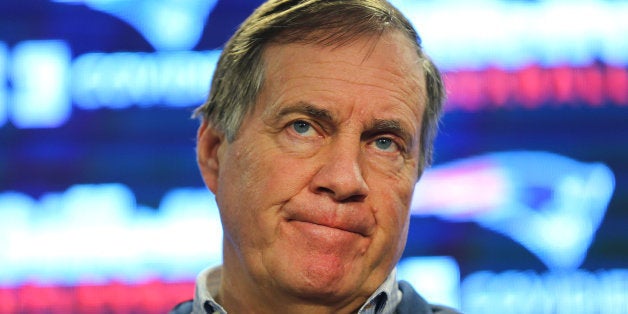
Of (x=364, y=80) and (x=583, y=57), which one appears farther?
(x=583, y=57)

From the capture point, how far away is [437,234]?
3.64 metres

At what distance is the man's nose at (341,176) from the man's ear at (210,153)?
0.31m

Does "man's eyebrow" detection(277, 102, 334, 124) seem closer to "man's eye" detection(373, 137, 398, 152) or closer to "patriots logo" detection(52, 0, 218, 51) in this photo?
"man's eye" detection(373, 137, 398, 152)

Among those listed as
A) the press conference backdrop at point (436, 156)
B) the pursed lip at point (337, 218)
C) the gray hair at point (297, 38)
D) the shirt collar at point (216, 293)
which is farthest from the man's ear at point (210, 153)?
the press conference backdrop at point (436, 156)

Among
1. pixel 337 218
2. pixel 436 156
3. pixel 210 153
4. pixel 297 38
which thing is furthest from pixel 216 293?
pixel 436 156

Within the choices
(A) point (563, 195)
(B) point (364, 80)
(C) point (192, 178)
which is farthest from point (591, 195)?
(B) point (364, 80)

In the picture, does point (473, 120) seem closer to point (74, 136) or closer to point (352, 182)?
point (74, 136)

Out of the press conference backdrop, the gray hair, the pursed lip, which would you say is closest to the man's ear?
the gray hair

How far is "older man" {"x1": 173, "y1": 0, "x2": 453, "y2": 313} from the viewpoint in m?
1.72

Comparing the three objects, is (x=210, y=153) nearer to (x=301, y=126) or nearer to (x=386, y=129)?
(x=301, y=126)

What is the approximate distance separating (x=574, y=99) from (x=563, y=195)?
1.20 ft

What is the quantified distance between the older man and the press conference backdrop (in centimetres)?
170

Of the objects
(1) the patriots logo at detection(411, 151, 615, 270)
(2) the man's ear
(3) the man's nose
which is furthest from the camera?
(1) the patriots logo at detection(411, 151, 615, 270)

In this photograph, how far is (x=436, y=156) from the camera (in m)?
3.59
